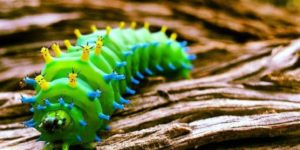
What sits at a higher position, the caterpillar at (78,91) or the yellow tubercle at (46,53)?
the yellow tubercle at (46,53)

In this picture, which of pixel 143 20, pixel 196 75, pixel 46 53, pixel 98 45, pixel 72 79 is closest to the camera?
pixel 72 79

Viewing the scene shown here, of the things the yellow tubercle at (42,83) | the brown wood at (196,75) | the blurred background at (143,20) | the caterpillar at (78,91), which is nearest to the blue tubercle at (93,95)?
the caterpillar at (78,91)

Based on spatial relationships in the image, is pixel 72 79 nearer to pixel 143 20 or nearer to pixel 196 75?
pixel 196 75

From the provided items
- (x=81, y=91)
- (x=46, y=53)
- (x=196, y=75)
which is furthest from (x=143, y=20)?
(x=81, y=91)

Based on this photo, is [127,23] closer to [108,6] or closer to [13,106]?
[108,6]

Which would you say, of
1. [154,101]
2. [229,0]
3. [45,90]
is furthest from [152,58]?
[229,0]

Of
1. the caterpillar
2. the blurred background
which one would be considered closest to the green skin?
the caterpillar

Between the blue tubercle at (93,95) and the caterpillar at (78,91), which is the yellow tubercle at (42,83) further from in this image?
the blue tubercle at (93,95)

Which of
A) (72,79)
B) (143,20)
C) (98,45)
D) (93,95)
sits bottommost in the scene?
(93,95)
